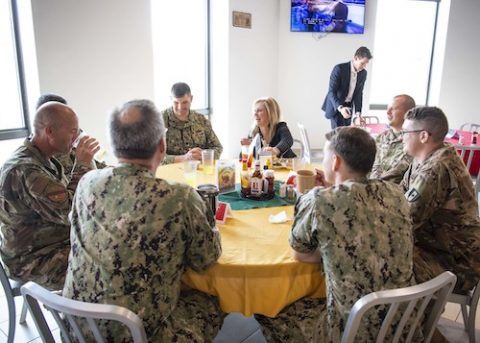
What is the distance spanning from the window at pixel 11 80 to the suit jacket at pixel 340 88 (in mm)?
3502

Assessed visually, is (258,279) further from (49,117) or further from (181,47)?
(181,47)

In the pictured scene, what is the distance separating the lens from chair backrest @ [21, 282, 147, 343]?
1037 mm

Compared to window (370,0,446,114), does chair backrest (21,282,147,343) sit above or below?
below

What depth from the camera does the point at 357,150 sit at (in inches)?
52.0

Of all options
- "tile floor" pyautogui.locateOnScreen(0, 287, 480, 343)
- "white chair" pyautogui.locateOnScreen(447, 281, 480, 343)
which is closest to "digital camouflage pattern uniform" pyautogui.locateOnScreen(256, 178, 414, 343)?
"white chair" pyautogui.locateOnScreen(447, 281, 480, 343)

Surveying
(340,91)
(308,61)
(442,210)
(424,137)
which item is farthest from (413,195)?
(308,61)

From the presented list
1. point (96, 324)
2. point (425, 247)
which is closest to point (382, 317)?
point (425, 247)

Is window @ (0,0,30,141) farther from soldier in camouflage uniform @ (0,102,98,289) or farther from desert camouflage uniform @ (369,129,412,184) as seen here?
desert camouflage uniform @ (369,129,412,184)

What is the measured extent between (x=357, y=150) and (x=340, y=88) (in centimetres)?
398

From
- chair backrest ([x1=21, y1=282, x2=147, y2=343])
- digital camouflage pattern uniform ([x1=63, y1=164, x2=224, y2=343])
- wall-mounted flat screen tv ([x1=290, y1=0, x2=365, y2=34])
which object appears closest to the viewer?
chair backrest ([x1=21, y1=282, x2=147, y2=343])

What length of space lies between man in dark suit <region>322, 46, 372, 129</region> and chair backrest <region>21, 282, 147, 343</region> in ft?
13.9

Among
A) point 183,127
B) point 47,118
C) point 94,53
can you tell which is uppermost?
point 94,53

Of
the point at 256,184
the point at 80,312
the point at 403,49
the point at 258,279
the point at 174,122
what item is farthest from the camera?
the point at 403,49

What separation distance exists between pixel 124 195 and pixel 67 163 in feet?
3.89
